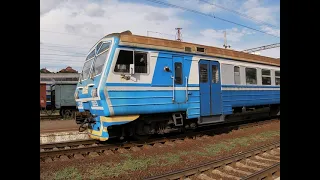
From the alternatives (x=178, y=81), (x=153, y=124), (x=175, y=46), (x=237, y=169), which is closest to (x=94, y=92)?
(x=153, y=124)

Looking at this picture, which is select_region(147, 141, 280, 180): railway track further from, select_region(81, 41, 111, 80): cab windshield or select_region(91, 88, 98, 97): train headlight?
select_region(81, 41, 111, 80): cab windshield

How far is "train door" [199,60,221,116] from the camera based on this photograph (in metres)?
10.1

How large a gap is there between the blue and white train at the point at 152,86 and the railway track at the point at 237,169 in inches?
113

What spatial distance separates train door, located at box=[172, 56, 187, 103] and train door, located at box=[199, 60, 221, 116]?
3.05 ft

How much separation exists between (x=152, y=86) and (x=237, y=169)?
3705mm

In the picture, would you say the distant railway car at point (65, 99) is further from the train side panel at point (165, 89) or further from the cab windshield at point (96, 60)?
the train side panel at point (165, 89)

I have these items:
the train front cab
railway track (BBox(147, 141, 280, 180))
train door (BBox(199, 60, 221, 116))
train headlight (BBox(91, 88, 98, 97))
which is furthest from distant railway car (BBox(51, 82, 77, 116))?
railway track (BBox(147, 141, 280, 180))

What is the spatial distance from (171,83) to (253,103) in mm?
5450

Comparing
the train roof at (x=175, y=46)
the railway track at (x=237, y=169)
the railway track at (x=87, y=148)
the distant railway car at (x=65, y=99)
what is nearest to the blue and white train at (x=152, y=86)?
the train roof at (x=175, y=46)

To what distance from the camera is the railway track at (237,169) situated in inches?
221

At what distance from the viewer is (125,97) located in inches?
318
